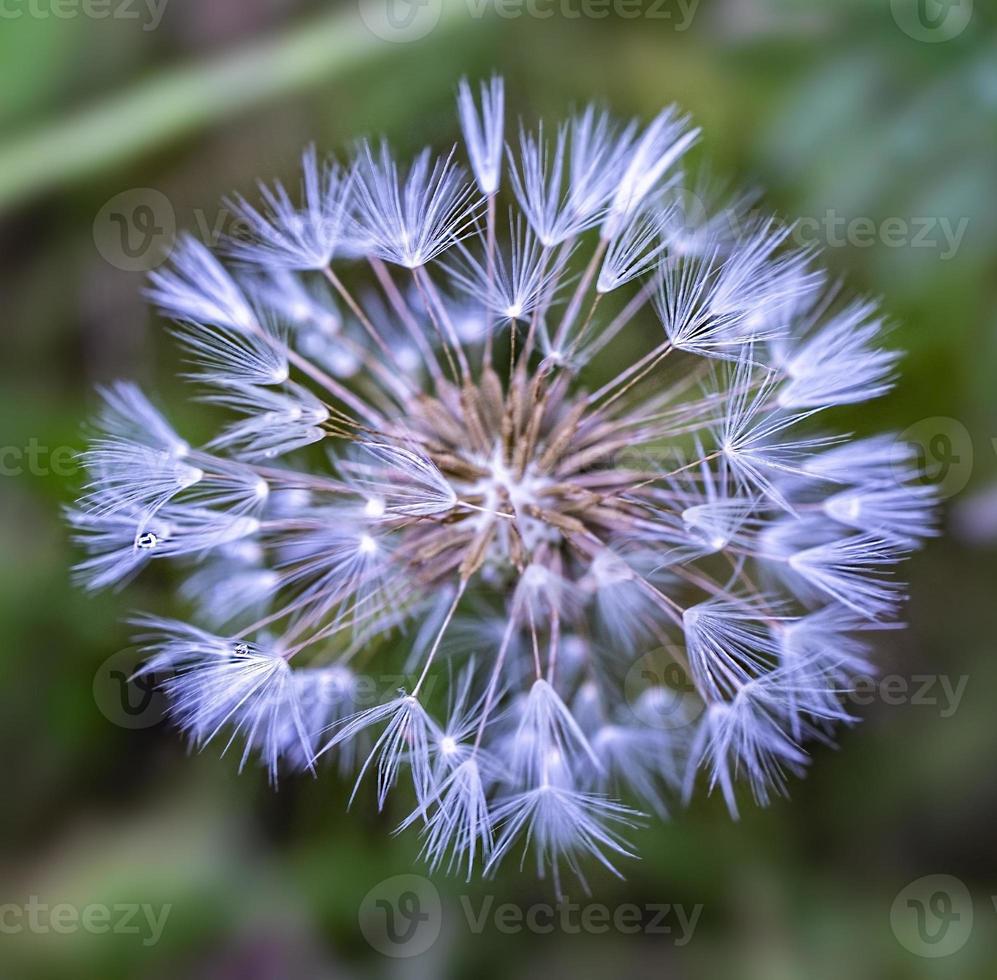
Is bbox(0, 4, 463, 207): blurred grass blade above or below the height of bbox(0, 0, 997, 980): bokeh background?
above

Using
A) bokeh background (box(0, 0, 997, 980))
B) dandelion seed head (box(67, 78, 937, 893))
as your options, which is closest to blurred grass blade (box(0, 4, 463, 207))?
bokeh background (box(0, 0, 997, 980))

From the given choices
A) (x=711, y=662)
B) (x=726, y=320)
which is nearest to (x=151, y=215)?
(x=726, y=320)

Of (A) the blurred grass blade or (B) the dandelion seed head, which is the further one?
(A) the blurred grass blade

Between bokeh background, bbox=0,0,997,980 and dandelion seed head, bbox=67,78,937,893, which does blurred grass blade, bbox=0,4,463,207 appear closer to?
bokeh background, bbox=0,0,997,980

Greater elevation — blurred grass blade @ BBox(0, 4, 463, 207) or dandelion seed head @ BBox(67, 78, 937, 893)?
blurred grass blade @ BBox(0, 4, 463, 207)

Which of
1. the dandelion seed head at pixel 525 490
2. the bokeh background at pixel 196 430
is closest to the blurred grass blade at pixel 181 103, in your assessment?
the bokeh background at pixel 196 430

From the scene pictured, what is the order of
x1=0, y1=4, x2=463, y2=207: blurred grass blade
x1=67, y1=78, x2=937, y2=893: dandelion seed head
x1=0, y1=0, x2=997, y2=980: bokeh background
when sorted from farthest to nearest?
x1=0, y1=4, x2=463, y2=207: blurred grass blade < x1=0, y1=0, x2=997, y2=980: bokeh background < x1=67, y1=78, x2=937, y2=893: dandelion seed head

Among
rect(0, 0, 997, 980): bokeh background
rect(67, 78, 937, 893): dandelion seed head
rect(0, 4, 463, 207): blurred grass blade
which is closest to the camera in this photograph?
rect(67, 78, 937, 893): dandelion seed head

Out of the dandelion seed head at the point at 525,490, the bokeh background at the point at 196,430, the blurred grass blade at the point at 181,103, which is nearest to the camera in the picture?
the dandelion seed head at the point at 525,490

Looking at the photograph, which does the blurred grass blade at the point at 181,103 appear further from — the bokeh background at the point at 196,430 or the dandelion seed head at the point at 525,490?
the dandelion seed head at the point at 525,490
